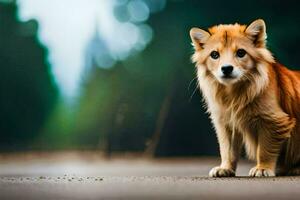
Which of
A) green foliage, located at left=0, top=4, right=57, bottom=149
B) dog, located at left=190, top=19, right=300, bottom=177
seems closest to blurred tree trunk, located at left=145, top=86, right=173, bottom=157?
green foliage, located at left=0, top=4, right=57, bottom=149

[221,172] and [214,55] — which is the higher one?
[214,55]

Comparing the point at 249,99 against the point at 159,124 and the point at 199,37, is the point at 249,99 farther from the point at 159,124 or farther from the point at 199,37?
the point at 159,124

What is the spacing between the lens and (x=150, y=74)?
471cm

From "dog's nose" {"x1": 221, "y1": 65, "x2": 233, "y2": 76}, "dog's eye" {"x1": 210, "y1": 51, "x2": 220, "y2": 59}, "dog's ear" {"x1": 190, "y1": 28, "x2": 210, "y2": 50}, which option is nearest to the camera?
"dog's nose" {"x1": 221, "y1": 65, "x2": 233, "y2": 76}

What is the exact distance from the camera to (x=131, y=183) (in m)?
2.87

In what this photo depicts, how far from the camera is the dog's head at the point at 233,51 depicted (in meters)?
3.10

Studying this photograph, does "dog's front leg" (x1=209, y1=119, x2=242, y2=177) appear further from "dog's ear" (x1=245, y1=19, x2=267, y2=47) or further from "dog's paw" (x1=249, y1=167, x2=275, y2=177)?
"dog's ear" (x1=245, y1=19, x2=267, y2=47)

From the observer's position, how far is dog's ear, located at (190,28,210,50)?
3277 mm

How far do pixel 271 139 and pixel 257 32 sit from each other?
512 millimetres

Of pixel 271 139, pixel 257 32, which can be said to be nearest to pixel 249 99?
pixel 271 139

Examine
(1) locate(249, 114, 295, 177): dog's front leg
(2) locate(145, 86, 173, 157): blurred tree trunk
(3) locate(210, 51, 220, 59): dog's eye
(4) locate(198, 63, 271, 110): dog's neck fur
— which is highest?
(3) locate(210, 51, 220, 59): dog's eye

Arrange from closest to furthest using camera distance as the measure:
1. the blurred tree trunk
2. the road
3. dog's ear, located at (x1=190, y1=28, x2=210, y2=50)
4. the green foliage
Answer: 1. the road
2. dog's ear, located at (x1=190, y1=28, x2=210, y2=50)
3. the green foliage
4. the blurred tree trunk

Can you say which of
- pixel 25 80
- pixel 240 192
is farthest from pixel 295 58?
pixel 240 192

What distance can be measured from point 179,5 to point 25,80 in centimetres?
114
